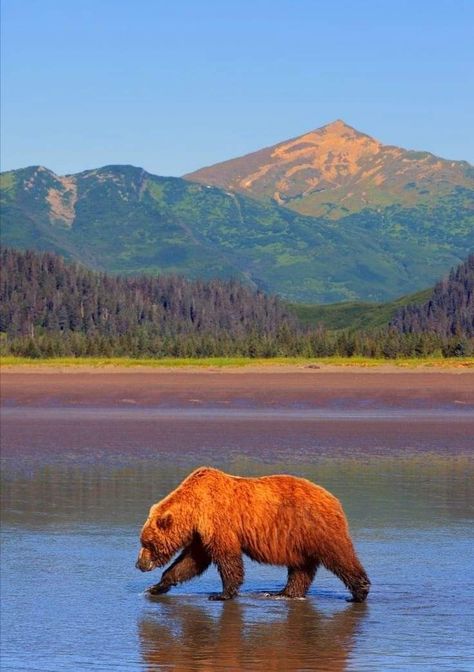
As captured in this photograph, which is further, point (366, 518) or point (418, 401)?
point (418, 401)

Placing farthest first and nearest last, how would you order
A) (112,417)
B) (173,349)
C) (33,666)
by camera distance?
(173,349) < (112,417) < (33,666)

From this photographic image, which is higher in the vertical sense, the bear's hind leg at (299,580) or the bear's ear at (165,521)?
the bear's ear at (165,521)

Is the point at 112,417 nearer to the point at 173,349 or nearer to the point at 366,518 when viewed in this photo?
the point at 366,518

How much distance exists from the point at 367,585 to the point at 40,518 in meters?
6.43

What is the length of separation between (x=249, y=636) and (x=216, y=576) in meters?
3.43

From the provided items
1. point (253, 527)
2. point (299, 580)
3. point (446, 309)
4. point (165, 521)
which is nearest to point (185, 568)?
point (165, 521)

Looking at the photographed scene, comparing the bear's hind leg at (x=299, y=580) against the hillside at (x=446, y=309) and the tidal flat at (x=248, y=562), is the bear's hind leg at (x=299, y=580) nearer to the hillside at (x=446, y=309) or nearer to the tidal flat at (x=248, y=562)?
the tidal flat at (x=248, y=562)

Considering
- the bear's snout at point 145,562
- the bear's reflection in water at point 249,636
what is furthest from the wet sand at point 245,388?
the bear's reflection in water at point 249,636

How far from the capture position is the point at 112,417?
37906 millimetres

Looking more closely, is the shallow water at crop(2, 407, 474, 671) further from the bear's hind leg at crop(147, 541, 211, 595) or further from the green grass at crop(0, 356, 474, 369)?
the green grass at crop(0, 356, 474, 369)

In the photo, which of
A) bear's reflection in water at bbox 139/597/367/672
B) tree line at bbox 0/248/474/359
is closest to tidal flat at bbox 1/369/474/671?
bear's reflection in water at bbox 139/597/367/672

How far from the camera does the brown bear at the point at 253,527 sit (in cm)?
1359

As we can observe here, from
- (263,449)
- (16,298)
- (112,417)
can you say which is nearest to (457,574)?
(263,449)

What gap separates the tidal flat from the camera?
454 inches
